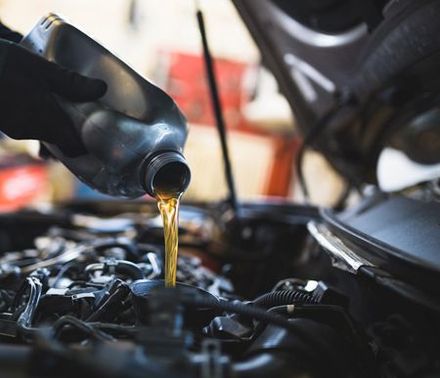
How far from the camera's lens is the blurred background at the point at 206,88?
380 cm

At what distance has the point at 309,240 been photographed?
1.31 metres

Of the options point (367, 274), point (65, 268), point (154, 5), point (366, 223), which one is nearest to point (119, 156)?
point (65, 268)

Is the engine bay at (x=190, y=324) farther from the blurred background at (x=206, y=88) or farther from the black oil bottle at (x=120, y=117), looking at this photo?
the blurred background at (x=206, y=88)

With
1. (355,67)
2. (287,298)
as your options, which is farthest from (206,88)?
(287,298)

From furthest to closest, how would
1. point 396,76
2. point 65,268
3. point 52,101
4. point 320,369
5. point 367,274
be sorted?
point 396,76 < point 65,268 < point 52,101 < point 367,274 < point 320,369

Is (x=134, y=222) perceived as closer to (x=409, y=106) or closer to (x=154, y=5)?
(x=409, y=106)

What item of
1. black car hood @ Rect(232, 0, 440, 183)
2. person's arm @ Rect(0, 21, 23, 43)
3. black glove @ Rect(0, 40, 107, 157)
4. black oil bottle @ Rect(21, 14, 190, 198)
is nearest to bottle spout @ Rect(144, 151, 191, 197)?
black oil bottle @ Rect(21, 14, 190, 198)

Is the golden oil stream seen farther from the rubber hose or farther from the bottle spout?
the rubber hose

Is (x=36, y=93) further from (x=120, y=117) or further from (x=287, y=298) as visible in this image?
(x=287, y=298)

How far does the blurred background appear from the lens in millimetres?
3799

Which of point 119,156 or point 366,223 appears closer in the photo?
point 119,156

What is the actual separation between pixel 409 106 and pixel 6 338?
3.34ft

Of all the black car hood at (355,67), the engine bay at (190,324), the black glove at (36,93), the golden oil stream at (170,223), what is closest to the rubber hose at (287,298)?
the engine bay at (190,324)

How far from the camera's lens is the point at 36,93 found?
685 millimetres
